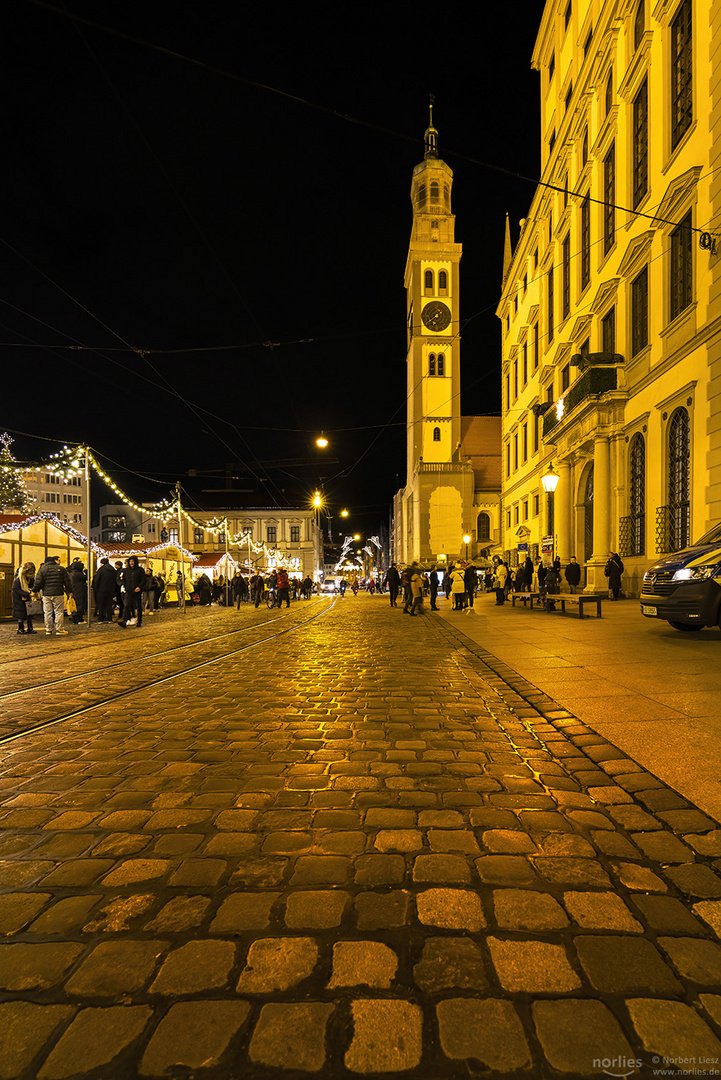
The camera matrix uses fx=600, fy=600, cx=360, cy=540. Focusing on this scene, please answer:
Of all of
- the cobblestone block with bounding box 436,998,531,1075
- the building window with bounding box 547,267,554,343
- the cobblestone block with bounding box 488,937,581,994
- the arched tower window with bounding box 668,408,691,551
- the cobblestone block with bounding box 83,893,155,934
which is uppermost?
the building window with bounding box 547,267,554,343

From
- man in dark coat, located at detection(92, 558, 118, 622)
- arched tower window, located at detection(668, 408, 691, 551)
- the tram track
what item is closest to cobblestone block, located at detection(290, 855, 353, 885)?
the tram track

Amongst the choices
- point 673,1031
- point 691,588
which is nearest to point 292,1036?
point 673,1031

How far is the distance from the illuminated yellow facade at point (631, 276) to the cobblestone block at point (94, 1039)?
1516cm

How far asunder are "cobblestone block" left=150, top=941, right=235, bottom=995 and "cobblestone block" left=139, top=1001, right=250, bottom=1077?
3.1 inches

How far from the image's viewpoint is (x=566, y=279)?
88.3 feet

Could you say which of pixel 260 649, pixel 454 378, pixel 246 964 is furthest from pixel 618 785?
pixel 454 378

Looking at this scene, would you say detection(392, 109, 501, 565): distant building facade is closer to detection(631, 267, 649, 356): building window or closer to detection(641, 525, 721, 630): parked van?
detection(631, 267, 649, 356): building window

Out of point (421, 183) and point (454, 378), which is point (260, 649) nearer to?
point (454, 378)

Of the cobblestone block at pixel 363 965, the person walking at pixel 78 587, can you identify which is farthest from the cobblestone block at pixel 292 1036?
the person walking at pixel 78 587

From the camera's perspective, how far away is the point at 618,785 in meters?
3.57

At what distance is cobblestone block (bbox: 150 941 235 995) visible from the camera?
1841 millimetres

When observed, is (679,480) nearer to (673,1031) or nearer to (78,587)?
(673,1031)

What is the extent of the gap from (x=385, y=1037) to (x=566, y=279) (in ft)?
98.1

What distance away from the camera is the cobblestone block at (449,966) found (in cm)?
184
